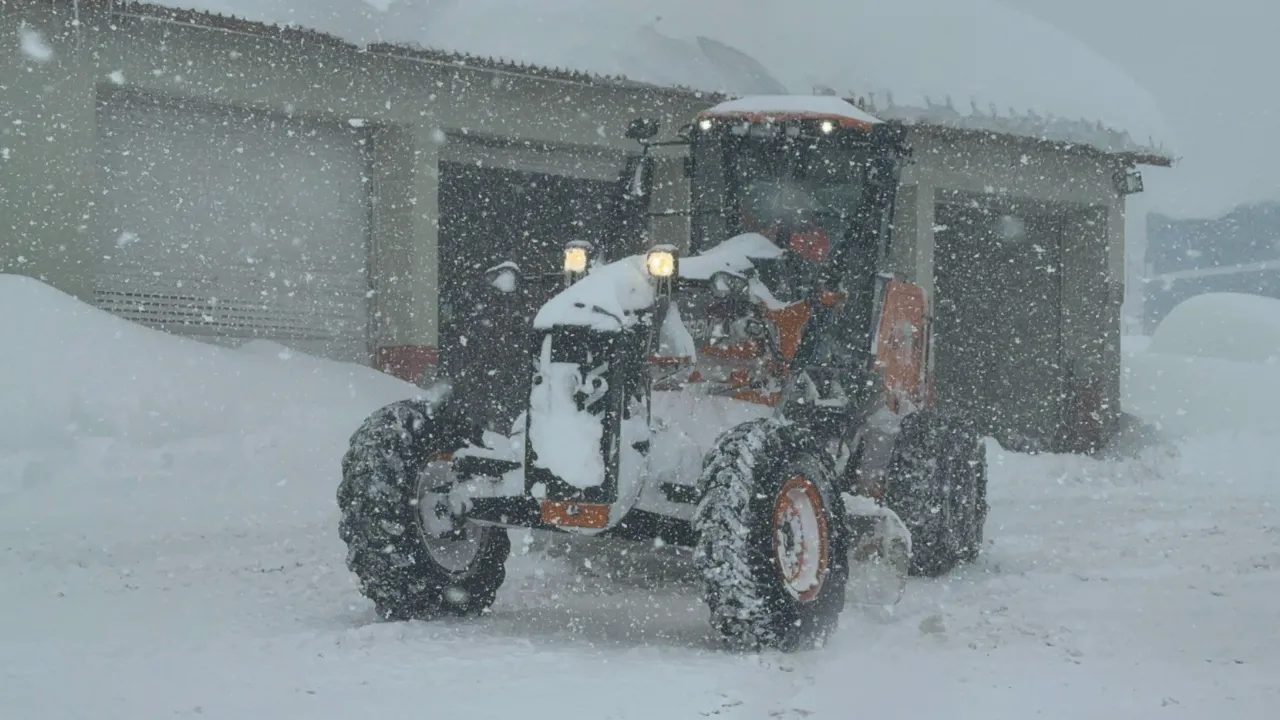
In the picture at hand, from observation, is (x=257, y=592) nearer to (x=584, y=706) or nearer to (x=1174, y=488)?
(x=584, y=706)

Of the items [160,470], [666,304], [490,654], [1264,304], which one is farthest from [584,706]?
[1264,304]

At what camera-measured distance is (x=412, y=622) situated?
630cm

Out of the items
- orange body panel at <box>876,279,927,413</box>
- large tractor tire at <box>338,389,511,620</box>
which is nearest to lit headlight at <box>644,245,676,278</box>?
large tractor tire at <box>338,389,511,620</box>

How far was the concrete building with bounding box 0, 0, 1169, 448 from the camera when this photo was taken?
475 inches

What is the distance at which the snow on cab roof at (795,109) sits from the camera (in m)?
7.54

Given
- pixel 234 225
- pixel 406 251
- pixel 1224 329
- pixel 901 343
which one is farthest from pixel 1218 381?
pixel 234 225

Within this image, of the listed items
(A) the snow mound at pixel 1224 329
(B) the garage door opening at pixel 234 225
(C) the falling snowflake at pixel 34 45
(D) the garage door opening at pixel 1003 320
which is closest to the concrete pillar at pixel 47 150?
(C) the falling snowflake at pixel 34 45

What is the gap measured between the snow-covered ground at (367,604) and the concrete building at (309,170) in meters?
0.99

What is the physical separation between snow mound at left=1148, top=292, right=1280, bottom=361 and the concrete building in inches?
443

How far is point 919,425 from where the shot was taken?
8109 mm

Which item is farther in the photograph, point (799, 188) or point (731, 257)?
Result: point (799, 188)

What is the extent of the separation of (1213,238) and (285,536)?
5243cm

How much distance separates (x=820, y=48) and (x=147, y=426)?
31.1ft

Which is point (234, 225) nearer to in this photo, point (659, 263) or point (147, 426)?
point (147, 426)
